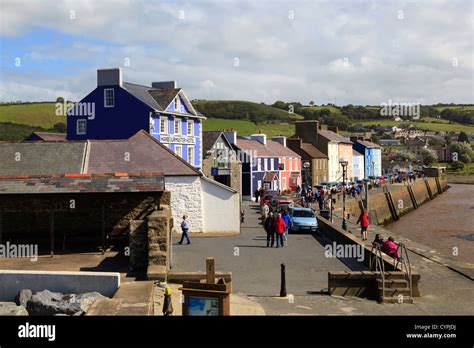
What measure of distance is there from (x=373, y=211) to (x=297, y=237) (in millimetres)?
28282

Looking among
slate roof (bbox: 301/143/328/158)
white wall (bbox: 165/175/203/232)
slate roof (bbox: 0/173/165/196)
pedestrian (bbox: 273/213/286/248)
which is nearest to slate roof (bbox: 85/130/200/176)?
white wall (bbox: 165/175/203/232)

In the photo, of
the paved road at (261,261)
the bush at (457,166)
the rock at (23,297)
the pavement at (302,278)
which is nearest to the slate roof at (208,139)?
the paved road at (261,261)

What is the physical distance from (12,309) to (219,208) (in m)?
16.9

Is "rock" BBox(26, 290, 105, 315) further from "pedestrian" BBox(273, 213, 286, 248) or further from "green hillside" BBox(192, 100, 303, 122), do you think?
"green hillside" BBox(192, 100, 303, 122)

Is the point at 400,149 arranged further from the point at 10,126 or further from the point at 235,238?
the point at 235,238

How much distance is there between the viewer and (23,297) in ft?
42.8

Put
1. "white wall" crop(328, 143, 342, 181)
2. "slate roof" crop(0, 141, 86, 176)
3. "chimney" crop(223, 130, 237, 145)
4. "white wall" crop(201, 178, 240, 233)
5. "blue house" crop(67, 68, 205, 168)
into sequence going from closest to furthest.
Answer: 1. "slate roof" crop(0, 141, 86, 176)
2. "white wall" crop(201, 178, 240, 233)
3. "blue house" crop(67, 68, 205, 168)
4. "chimney" crop(223, 130, 237, 145)
5. "white wall" crop(328, 143, 342, 181)

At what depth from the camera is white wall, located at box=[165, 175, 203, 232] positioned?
28.0 meters

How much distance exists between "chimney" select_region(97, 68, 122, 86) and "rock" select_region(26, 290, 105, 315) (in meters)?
29.0

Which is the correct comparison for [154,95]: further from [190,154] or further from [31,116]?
[31,116]

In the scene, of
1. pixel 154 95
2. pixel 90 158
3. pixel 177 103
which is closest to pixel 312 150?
pixel 177 103

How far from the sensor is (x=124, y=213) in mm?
22688
